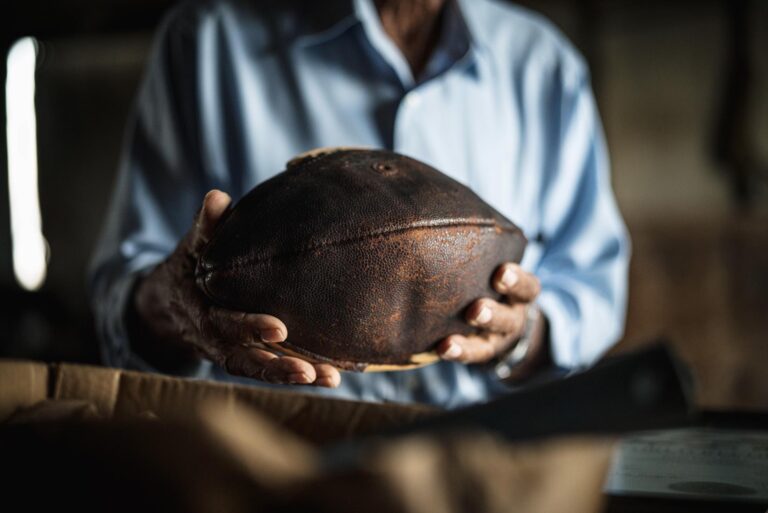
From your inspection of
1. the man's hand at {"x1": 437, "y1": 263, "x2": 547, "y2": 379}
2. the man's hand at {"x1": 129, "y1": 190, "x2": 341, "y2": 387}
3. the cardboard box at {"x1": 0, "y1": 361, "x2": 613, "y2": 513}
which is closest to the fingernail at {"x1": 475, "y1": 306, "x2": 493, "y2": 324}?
the man's hand at {"x1": 437, "y1": 263, "x2": 547, "y2": 379}

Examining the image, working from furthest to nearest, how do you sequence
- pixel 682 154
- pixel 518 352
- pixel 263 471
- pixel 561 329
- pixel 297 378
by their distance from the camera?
pixel 682 154 → pixel 561 329 → pixel 518 352 → pixel 297 378 → pixel 263 471

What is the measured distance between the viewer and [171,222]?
1.05m

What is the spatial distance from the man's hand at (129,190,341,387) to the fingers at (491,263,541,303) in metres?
0.17

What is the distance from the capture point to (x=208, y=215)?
65cm

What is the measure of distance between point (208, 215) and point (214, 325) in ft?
0.29

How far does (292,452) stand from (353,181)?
32 centimetres

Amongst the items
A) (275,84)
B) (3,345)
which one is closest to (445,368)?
(275,84)

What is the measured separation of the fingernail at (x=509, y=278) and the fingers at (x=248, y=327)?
0.20 m

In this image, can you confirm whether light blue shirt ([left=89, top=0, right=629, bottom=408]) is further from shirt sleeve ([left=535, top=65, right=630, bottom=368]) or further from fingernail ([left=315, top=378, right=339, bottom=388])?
fingernail ([left=315, top=378, right=339, bottom=388])

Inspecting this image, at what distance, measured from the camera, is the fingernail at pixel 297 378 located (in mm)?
590

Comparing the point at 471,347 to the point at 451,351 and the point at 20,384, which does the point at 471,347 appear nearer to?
the point at 451,351

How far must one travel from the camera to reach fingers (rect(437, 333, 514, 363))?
68cm

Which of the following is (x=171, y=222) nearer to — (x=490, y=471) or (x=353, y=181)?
(x=353, y=181)

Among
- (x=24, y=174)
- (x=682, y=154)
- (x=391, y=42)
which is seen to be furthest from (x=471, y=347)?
(x=24, y=174)
